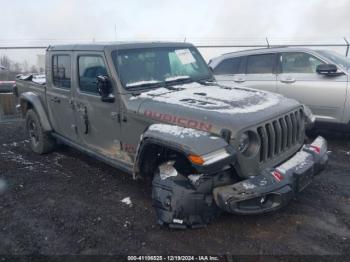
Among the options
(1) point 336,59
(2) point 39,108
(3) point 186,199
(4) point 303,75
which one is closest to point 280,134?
(3) point 186,199

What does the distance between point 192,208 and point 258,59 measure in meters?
4.51

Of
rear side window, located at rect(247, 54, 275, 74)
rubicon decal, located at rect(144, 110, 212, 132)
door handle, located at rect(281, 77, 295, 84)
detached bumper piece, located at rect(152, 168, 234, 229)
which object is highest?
rear side window, located at rect(247, 54, 275, 74)

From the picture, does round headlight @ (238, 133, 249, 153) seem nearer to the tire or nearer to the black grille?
the black grille

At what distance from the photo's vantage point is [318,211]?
152 inches

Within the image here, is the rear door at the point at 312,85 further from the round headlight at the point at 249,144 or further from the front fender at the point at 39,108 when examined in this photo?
the front fender at the point at 39,108

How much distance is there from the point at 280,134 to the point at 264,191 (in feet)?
2.42

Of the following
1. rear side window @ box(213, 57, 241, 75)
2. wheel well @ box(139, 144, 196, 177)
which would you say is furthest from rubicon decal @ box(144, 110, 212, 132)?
rear side window @ box(213, 57, 241, 75)

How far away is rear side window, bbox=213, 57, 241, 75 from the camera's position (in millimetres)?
7203

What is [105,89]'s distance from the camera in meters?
3.99

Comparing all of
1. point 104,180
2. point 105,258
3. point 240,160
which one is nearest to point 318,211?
point 240,160

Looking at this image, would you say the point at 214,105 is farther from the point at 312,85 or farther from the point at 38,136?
the point at 38,136

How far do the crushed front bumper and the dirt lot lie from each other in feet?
1.29

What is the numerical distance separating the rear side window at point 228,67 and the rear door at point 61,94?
11.5 ft

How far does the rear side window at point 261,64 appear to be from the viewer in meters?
6.79
